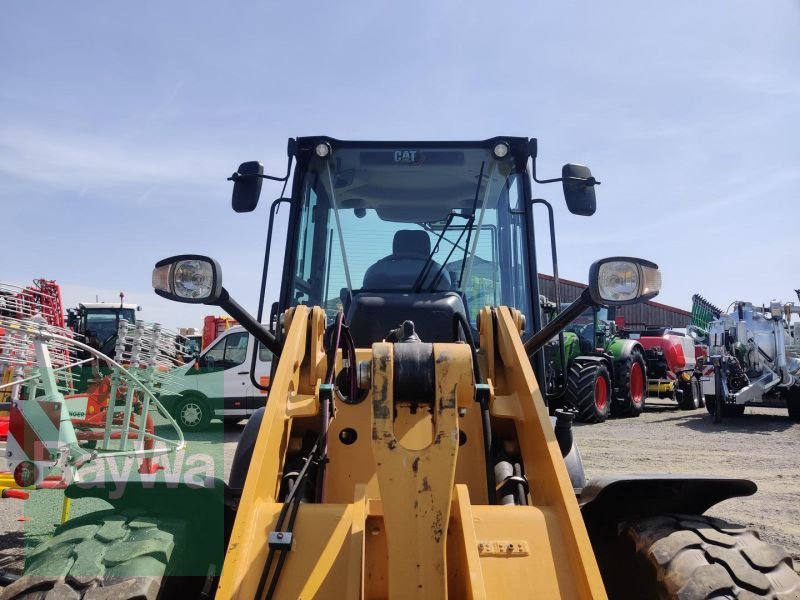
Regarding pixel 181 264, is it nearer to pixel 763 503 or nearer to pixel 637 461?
pixel 763 503

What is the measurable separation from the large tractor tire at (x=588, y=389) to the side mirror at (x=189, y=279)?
11.6m

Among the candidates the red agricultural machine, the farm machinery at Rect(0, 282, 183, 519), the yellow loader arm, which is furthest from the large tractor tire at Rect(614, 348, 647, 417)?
the yellow loader arm

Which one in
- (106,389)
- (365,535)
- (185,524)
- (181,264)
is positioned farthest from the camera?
(106,389)

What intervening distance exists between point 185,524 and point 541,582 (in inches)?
51.1

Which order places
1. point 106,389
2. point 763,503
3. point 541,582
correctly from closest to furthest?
1. point 541,582
2. point 763,503
3. point 106,389

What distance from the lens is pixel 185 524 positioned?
252 cm

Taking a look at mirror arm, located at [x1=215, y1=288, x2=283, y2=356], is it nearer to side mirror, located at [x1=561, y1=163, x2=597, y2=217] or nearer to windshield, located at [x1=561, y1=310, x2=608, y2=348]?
side mirror, located at [x1=561, y1=163, x2=597, y2=217]

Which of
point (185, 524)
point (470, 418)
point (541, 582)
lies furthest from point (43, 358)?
point (541, 582)

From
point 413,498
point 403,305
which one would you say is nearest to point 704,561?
point 413,498

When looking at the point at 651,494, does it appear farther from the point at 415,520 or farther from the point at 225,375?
the point at 225,375

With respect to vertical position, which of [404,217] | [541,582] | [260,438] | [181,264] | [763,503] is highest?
[404,217]

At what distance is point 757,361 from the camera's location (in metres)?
15.2

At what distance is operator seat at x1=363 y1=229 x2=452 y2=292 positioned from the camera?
391cm

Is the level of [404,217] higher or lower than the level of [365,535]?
higher
